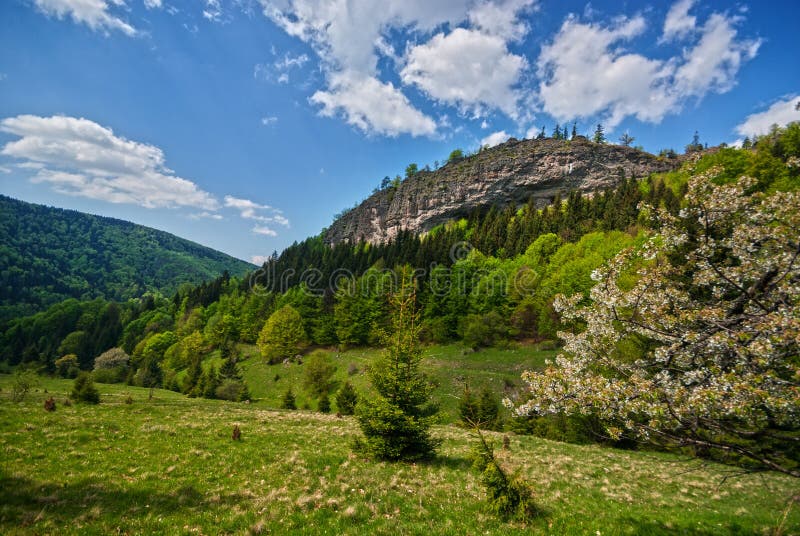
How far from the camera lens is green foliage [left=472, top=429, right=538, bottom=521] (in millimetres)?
8836

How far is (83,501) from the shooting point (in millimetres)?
8477

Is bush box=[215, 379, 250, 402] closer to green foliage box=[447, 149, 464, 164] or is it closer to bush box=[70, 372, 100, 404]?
bush box=[70, 372, 100, 404]

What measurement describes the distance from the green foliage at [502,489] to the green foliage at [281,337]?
61.8 meters

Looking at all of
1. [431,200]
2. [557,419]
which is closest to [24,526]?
[557,419]

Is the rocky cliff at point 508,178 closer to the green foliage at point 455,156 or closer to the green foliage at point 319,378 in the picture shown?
the green foliage at point 455,156

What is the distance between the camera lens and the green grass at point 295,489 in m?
8.19

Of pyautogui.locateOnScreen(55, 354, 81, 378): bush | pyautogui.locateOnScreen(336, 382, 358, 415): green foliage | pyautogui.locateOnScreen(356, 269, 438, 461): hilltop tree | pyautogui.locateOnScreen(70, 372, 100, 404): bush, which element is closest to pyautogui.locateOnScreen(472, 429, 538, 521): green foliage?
pyautogui.locateOnScreen(356, 269, 438, 461): hilltop tree

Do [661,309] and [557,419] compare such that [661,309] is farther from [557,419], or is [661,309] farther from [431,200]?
[431,200]

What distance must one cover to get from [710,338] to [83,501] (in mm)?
15689

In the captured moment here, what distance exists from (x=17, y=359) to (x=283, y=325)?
4017 inches

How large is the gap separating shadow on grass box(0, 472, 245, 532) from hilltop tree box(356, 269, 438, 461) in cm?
606

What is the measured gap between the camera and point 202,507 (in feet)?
29.4

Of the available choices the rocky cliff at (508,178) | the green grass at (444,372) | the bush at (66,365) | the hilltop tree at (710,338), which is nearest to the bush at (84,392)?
the green grass at (444,372)

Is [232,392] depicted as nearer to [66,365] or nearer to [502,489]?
[502,489]
